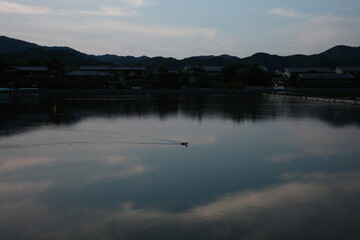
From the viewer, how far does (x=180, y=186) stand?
8828 millimetres

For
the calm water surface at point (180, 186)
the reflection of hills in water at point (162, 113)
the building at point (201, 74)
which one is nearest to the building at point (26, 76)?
the building at point (201, 74)

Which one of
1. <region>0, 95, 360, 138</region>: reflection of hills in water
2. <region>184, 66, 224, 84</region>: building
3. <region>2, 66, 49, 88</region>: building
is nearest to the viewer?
<region>0, 95, 360, 138</region>: reflection of hills in water

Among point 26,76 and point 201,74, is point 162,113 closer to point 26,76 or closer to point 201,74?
point 201,74

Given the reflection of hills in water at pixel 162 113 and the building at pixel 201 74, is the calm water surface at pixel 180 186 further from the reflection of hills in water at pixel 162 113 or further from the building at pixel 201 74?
Answer: the building at pixel 201 74

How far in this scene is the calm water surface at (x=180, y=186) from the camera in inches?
251

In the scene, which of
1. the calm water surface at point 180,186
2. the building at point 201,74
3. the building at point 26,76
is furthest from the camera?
the building at point 201,74

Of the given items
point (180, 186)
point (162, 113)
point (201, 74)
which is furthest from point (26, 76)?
point (180, 186)

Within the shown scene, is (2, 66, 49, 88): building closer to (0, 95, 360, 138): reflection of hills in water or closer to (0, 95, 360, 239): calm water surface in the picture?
(0, 95, 360, 138): reflection of hills in water

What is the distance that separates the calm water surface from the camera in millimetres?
6383

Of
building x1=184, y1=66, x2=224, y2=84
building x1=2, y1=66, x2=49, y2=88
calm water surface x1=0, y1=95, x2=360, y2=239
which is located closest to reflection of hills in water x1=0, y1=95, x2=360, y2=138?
calm water surface x1=0, y1=95, x2=360, y2=239

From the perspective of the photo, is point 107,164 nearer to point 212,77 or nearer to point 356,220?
point 356,220

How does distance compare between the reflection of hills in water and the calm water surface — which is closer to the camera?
the calm water surface

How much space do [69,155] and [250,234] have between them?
841 centimetres

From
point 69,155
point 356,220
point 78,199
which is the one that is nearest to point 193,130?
point 69,155
